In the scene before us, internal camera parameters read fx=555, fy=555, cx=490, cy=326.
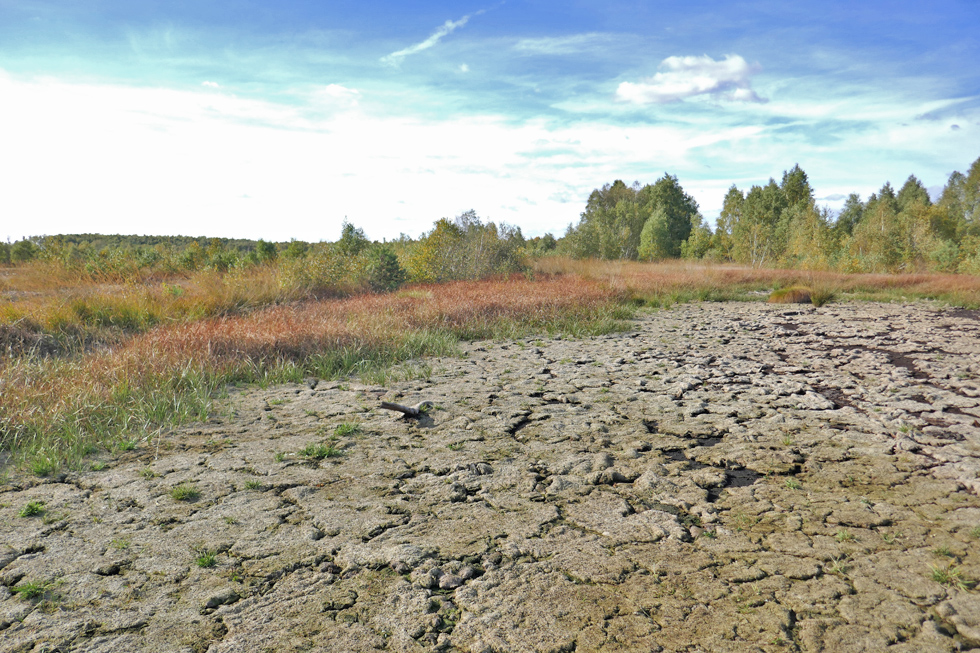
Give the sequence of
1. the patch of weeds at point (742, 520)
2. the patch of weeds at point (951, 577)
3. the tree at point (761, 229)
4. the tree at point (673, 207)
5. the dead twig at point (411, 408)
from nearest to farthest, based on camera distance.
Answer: the patch of weeds at point (951, 577) → the patch of weeds at point (742, 520) → the dead twig at point (411, 408) → the tree at point (761, 229) → the tree at point (673, 207)

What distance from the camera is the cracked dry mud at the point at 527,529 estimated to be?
2.19 meters

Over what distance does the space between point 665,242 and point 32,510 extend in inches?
1432

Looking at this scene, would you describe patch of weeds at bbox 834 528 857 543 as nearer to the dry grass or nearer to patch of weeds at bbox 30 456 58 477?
patch of weeds at bbox 30 456 58 477

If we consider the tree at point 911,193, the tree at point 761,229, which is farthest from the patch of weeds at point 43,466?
the tree at point 911,193

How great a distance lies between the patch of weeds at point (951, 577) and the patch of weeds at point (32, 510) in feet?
15.1

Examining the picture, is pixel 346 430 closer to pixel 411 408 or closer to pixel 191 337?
pixel 411 408

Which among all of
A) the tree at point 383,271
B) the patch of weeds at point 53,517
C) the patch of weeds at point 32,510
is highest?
the tree at point 383,271

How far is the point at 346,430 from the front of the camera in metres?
4.42

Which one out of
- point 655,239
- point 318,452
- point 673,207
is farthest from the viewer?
point 673,207

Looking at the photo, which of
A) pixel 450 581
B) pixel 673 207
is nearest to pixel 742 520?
pixel 450 581

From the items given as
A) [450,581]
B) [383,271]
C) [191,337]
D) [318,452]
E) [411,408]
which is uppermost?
[383,271]

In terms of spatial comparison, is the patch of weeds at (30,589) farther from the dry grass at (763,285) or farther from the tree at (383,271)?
the dry grass at (763,285)

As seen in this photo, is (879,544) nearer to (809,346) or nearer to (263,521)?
(263,521)

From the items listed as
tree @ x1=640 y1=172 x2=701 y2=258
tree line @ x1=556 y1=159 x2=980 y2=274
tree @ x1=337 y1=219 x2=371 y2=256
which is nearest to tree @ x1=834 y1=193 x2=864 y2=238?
tree line @ x1=556 y1=159 x2=980 y2=274
